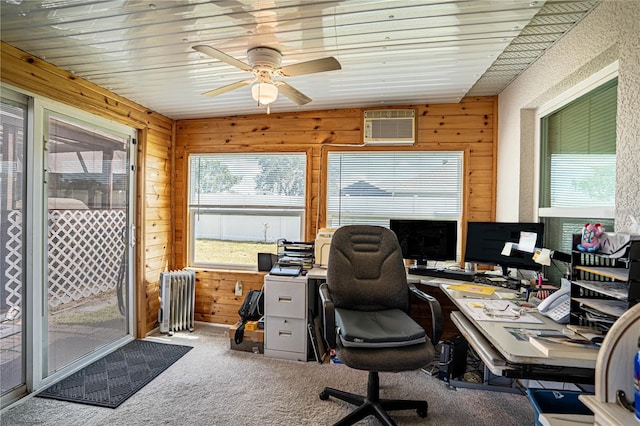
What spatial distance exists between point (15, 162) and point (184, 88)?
1308mm

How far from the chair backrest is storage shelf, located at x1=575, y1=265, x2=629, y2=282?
1.00m

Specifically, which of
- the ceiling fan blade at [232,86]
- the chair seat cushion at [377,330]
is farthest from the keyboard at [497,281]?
the ceiling fan blade at [232,86]

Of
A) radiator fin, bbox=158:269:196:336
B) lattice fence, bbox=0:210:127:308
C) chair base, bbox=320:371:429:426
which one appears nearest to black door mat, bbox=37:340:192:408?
radiator fin, bbox=158:269:196:336

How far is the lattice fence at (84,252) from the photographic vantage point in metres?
2.48

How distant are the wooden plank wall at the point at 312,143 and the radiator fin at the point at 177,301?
18 cm

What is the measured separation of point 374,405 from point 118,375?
200cm

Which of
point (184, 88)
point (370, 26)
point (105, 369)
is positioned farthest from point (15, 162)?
point (370, 26)

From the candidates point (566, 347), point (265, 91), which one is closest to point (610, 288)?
point (566, 347)

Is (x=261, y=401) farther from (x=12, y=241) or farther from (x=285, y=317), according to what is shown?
(x=12, y=241)

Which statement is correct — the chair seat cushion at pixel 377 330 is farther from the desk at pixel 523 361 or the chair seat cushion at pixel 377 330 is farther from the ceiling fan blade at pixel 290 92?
the ceiling fan blade at pixel 290 92

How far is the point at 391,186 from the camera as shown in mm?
3314

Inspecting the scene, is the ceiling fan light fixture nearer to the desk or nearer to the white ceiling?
the white ceiling

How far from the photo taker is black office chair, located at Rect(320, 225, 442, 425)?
170 centimetres

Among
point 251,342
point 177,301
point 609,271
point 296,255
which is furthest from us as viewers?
point 177,301
